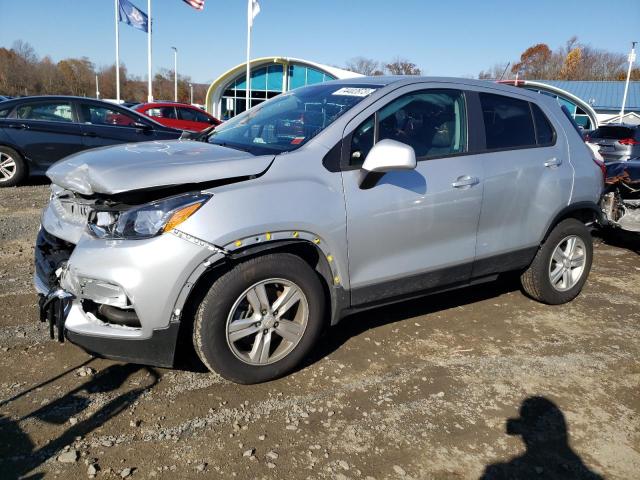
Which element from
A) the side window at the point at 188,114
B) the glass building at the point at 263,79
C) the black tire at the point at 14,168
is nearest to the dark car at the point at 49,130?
the black tire at the point at 14,168

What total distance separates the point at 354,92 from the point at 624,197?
14.3 ft

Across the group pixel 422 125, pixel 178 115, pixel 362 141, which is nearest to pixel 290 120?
pixel 362 141

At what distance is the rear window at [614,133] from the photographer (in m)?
15.2

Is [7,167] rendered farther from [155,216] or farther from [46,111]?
[155,216]

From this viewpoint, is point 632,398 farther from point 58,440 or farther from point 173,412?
point 58,440

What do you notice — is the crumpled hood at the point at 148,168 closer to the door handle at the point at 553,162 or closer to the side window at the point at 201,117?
the door handle at the point at 553,162

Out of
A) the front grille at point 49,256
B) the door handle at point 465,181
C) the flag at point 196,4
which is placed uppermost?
the flag at point 196,4

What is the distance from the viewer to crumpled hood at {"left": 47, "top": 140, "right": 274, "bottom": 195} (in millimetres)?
2621

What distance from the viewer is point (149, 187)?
2605mm

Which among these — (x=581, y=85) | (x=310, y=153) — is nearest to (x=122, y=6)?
(x=310, y=153)

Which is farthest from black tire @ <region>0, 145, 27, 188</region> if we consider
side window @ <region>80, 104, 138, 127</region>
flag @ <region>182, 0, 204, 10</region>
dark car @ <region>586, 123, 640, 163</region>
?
flag @ <region>182, 0, 204, 10</region>

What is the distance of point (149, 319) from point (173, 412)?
0.53 meters

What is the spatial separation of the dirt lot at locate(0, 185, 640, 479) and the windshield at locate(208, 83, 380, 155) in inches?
56.1

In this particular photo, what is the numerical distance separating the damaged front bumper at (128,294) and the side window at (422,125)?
119cm
